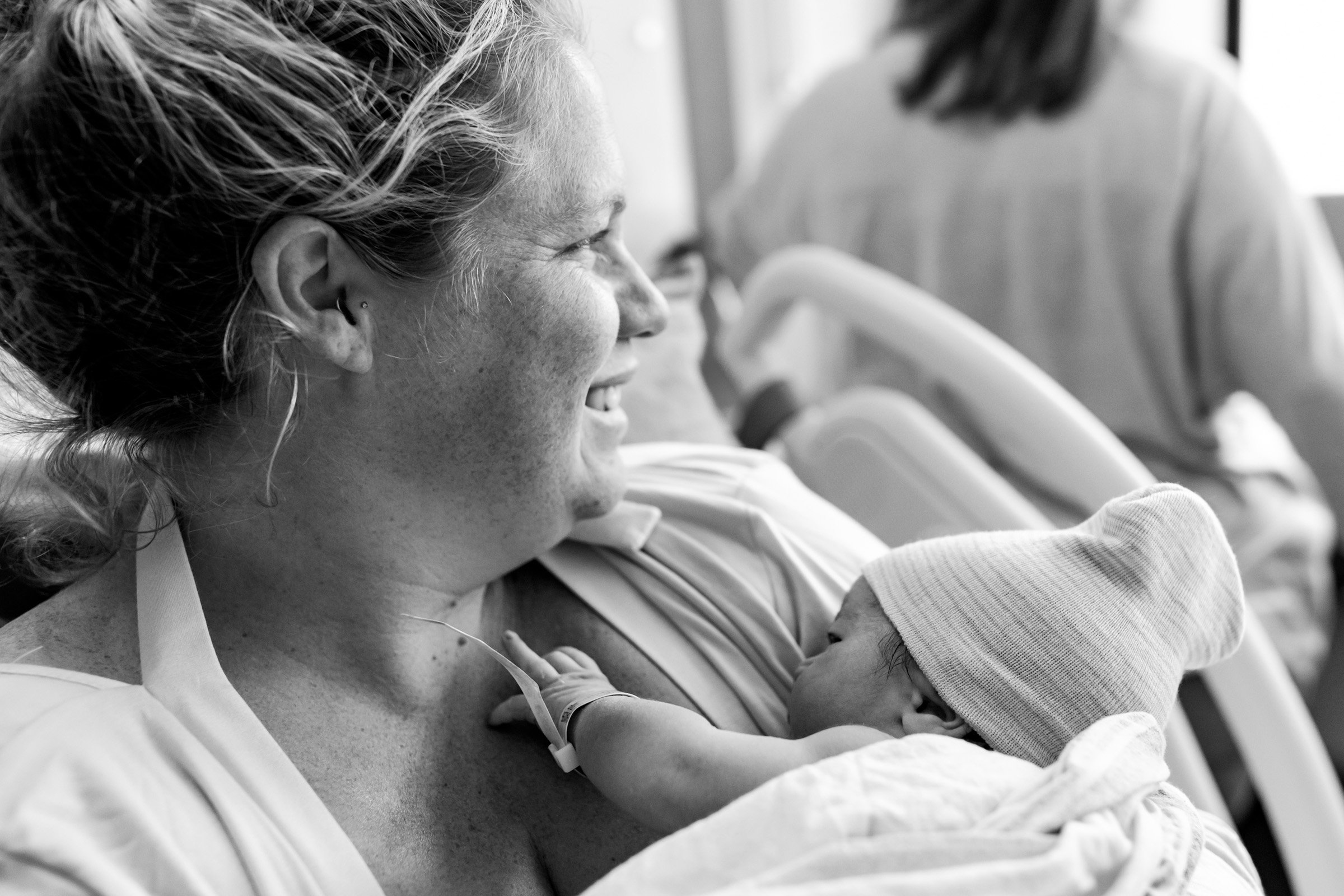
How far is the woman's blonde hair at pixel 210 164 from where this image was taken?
913 mm

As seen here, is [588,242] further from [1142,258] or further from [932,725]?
[1142,258]

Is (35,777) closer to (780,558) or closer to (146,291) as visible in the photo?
(146,291)

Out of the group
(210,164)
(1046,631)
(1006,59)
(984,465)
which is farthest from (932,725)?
(1006,59)

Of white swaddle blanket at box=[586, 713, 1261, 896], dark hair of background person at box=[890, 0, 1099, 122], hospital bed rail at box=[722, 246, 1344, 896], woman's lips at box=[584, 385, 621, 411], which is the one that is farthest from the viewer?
dark hair of background person at box=[890, 0, 1099, 122]

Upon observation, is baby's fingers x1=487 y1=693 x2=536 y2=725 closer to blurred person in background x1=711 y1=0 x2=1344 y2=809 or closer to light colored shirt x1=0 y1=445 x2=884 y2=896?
light colored shirt x1=0 y1=445 x2=884 y2=896

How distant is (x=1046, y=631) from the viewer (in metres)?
1.00

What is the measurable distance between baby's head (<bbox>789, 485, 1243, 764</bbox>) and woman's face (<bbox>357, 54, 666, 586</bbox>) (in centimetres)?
29

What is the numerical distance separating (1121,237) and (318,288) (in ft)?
5.12

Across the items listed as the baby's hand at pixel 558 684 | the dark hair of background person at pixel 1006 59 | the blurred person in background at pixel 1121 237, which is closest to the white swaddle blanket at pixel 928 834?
the baby's hand at pixel 558 684

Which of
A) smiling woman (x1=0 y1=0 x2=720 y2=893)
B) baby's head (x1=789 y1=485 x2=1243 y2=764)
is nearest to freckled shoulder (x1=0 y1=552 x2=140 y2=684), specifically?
smiling woman (x1=0 y1=0 x2=720 y2=893)

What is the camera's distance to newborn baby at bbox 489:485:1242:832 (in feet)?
3.24

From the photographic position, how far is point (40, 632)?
40.7 inches

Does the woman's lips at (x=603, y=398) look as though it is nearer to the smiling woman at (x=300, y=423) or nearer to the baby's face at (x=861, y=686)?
the smiling woman at (x=300, y=423)

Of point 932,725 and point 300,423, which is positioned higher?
point 300,423
